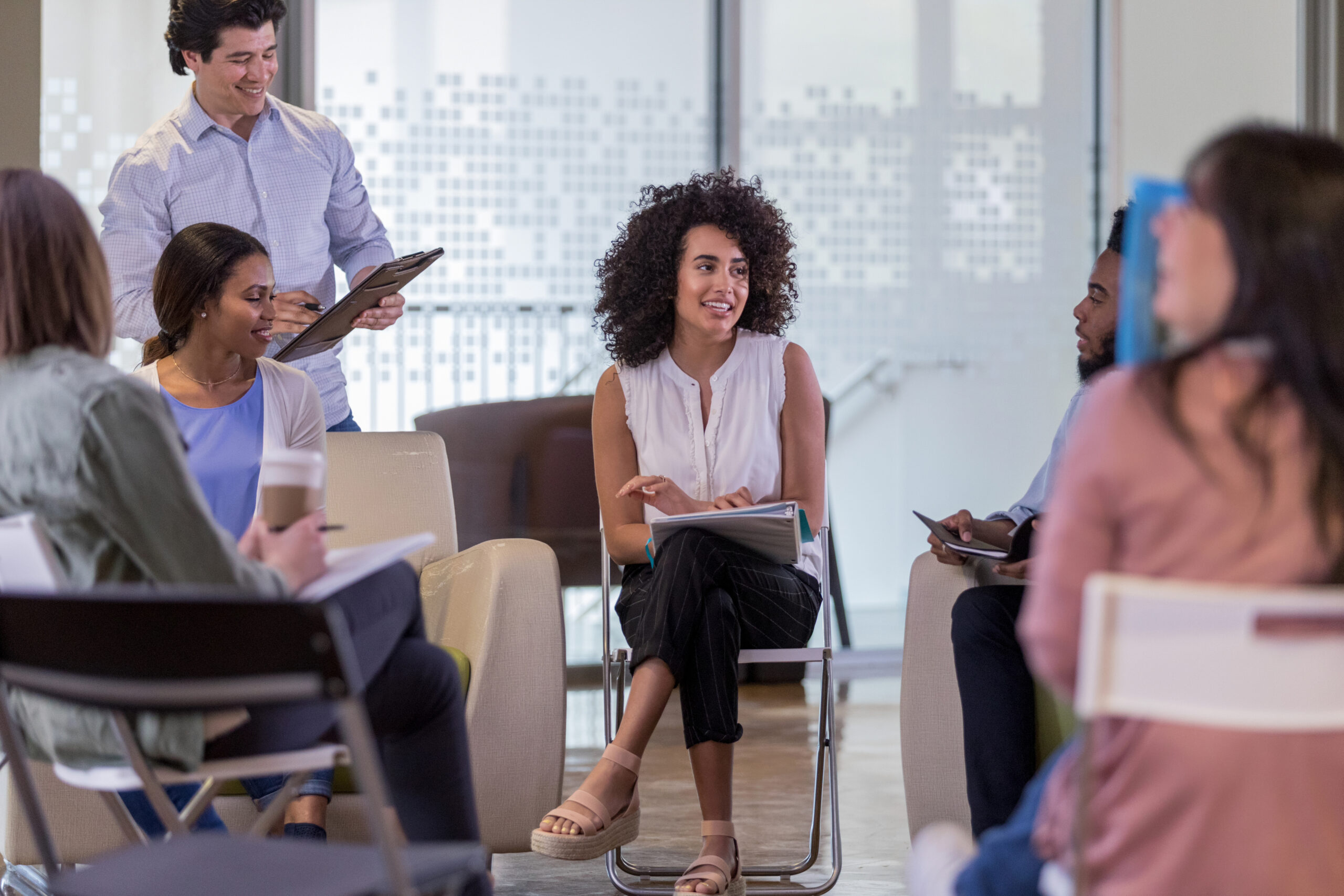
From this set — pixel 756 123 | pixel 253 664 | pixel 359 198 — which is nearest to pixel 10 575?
pixel 253 664

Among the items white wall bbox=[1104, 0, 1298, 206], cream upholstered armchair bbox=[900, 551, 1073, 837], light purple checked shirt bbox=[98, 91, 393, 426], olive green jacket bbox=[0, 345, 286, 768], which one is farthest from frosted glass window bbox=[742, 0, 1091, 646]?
olive green jacket bbox=[0, 345, 286, 768]

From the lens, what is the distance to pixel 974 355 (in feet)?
16.9

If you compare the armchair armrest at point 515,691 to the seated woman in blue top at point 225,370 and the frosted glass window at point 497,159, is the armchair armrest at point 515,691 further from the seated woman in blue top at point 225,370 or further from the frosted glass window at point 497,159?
the frosted glass window at point 497,159

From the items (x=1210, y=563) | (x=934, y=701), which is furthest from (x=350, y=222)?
(x=1210, y=563)

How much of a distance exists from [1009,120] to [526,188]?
194cm

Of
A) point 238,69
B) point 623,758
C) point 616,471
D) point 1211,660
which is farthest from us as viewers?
point 238,69

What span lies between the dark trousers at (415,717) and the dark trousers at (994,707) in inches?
33.9

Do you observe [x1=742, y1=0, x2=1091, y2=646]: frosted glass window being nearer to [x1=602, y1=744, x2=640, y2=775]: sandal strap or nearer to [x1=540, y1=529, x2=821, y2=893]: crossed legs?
[x1=540, y1=529, x2=821, y2=893]: crossed legs

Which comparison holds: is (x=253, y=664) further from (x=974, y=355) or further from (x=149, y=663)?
(x=974, y=355)

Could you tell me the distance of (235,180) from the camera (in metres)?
3.10

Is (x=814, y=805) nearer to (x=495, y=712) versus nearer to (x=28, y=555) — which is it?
(x=495, y=712)

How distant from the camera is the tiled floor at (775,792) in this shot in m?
2.63

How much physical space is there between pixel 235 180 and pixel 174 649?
7.20 ft

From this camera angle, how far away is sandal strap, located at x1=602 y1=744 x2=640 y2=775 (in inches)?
90.3
